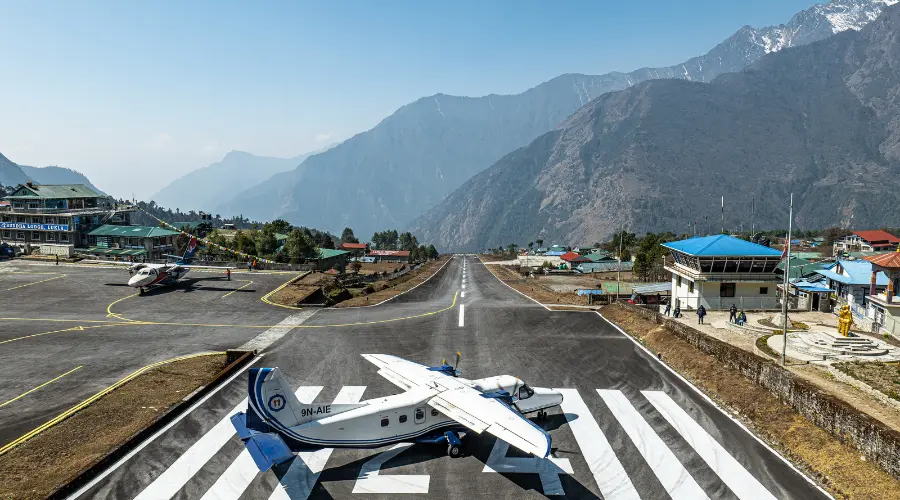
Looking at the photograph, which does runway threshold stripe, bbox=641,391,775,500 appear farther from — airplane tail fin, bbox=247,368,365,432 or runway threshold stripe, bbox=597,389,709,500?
airplane tail fin, bbox=247,368,365,432

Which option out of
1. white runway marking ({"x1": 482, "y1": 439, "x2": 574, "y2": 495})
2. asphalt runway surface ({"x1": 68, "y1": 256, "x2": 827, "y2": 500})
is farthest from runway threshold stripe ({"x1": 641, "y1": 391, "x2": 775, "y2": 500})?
white runway marking ({"x1": 482, "y1": 439, "x2": 574, "y2": 495})

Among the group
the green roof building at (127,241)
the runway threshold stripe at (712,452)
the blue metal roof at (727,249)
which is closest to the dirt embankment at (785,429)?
the runway threshold stripe at (712,452)

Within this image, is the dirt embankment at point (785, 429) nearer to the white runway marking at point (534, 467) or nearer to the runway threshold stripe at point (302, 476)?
the white runway marking at point (534, 467)

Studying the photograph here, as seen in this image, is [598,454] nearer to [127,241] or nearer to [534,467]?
[534,467]

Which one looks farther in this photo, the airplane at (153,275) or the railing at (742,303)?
the railing at (742,303)

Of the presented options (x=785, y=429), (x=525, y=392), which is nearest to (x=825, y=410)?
(x=785, y=429)

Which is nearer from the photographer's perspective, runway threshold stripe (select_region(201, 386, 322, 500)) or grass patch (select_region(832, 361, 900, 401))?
runway threshold stripe (select_region(201, 386, 322, 500))
